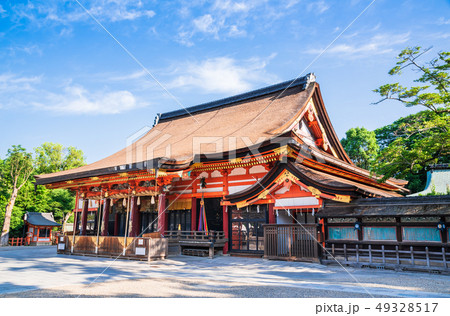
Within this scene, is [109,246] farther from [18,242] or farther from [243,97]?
[18,242]

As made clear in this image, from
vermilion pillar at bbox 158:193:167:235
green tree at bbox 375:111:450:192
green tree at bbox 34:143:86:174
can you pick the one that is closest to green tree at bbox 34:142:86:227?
green tree at bbox 34:143:86:174

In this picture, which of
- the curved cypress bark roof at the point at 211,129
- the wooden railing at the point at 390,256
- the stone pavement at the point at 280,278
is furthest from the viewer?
the curved cypress bark roof at the point at 211,129

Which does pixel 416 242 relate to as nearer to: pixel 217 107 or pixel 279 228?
pixel 279 228

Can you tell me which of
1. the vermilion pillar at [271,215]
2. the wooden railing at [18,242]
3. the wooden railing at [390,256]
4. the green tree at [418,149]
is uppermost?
the green tree at [418,149]

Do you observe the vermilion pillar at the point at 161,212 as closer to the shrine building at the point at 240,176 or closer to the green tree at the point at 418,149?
the shrine building at the point at 240,176

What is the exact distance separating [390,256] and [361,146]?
22.1m

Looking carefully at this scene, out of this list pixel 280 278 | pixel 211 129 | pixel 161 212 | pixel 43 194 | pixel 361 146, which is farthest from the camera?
pixel 43 194

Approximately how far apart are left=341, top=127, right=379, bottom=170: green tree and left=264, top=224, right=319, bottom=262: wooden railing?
2101 centimetres

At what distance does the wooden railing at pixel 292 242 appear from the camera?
10.0m

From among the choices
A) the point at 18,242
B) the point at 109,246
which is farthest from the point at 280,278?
the point at 18,242

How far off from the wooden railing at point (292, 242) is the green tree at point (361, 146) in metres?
21.0

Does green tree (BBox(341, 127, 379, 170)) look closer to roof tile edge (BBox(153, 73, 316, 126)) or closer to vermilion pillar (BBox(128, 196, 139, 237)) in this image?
roof tile edge (BBox(153, 73, 316, 126))

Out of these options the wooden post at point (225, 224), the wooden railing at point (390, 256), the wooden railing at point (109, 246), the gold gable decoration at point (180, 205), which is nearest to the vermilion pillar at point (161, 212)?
the gold gable decoration at point (180, 205)

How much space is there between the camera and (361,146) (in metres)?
28.9
